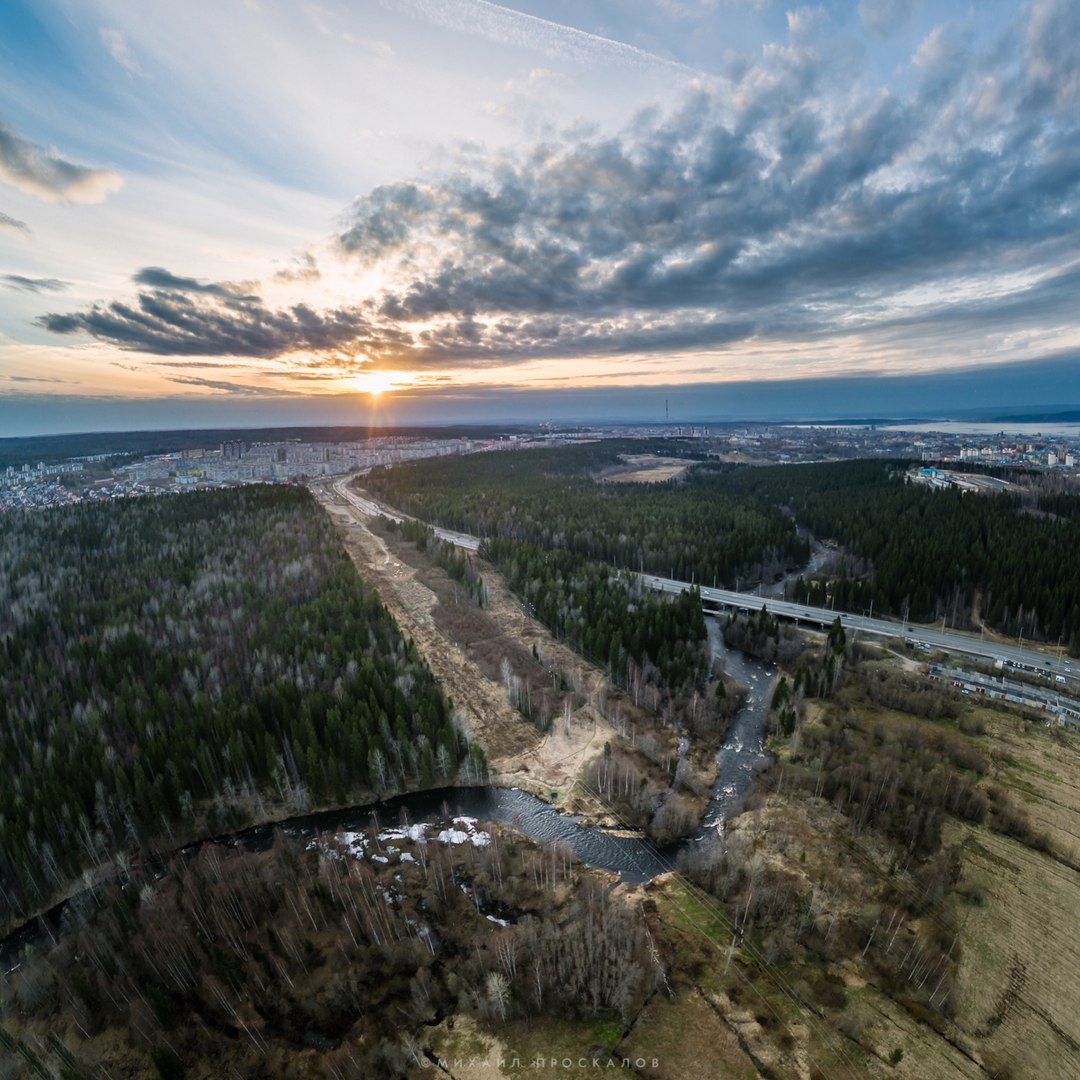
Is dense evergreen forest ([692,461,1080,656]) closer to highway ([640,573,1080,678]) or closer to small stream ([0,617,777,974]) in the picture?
highway ([640,573,1080,678])

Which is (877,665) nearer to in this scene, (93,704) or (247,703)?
(247,703)

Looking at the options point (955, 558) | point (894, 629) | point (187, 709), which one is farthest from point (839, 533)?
point (187, 709)

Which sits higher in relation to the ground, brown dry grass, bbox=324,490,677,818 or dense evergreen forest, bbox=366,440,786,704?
dense evergreen forest, bbox=366,440,786,704

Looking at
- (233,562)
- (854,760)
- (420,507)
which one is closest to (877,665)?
(854,760)

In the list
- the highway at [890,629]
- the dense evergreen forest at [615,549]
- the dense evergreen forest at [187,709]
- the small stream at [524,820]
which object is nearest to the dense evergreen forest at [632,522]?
the dense evergreen forest at [615,549]

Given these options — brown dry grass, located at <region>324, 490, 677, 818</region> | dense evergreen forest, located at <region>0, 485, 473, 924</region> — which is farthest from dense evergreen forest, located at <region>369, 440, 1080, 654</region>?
dense evergreen forest, located at <region>0, 485, 473, 924</region>

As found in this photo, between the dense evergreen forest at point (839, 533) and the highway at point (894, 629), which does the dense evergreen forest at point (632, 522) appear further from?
the highway at point (894, 629)
